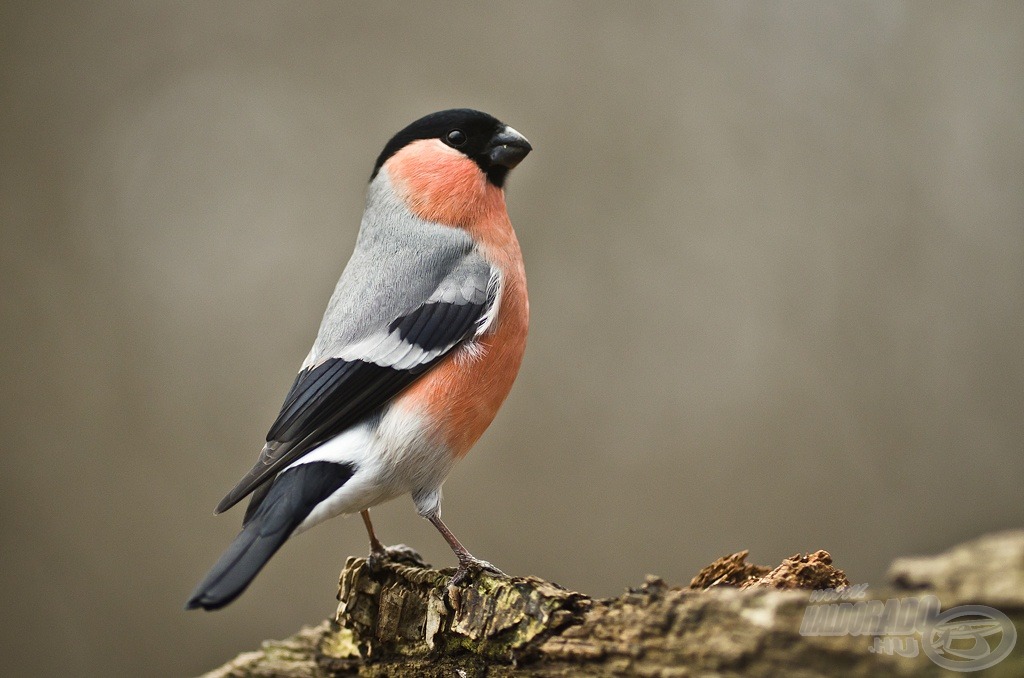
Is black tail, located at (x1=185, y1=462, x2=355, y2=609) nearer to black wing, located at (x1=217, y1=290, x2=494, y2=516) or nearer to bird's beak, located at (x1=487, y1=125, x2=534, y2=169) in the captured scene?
black wing, located at (x1=217, y1=290, x2=494, y2=516)

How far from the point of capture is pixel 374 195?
208 centimetres

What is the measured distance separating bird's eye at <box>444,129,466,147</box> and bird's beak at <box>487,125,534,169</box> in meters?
0.07

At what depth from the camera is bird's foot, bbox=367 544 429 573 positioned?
1772 mm

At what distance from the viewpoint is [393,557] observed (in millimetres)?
1823

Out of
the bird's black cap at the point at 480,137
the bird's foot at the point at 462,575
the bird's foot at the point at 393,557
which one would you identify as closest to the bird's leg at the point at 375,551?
the bird's foot at the point at 393,557

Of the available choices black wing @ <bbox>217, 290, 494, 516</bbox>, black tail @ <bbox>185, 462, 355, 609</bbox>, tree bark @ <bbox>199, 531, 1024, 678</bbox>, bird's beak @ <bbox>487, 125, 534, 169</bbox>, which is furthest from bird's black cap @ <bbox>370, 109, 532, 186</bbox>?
tree bark @ <bbox>199, 531, 1024, 678</bbox>

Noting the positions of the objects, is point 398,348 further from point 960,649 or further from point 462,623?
point 960,649

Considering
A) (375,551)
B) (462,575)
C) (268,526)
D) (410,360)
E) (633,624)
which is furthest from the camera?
(375,551)

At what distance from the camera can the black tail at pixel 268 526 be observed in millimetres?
1285

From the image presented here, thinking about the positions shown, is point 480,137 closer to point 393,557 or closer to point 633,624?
point 393,557

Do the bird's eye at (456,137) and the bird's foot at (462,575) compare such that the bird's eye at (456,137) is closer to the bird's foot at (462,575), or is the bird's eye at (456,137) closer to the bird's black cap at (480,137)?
the bird's black cap at (480,137)

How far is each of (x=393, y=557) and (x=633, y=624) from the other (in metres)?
0.77

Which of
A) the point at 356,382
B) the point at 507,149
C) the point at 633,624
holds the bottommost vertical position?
the point at 633,624

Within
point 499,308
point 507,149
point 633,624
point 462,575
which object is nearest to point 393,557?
point 462,575
